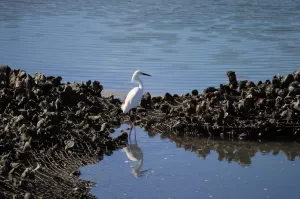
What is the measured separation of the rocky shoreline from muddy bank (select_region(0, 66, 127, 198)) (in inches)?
0.5

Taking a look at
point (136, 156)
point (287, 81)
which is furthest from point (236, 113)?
point (136, 156)

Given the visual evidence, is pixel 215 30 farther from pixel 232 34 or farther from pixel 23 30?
pixel 23 30

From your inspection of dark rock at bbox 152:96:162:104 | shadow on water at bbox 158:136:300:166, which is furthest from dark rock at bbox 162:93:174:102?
shadow on water at bbox 158:136:300:166

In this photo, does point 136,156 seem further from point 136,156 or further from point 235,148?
point 235,148

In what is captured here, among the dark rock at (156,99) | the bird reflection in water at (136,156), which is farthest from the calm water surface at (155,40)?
the bird reflection in water at (136,156)

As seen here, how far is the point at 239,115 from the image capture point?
517 inches

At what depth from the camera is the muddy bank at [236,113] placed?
1295cm

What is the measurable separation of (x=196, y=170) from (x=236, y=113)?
217 centimetres

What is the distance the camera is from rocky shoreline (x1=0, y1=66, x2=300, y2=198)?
10.4 metres

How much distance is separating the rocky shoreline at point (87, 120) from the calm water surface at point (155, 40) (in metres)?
2.84

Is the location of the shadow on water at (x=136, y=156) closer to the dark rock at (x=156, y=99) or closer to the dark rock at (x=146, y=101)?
the dark rock at (x=146, y=101)

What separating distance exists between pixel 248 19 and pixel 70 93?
17539mm

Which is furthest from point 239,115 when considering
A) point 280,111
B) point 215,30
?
point 215,30

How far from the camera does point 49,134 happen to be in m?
11.6
